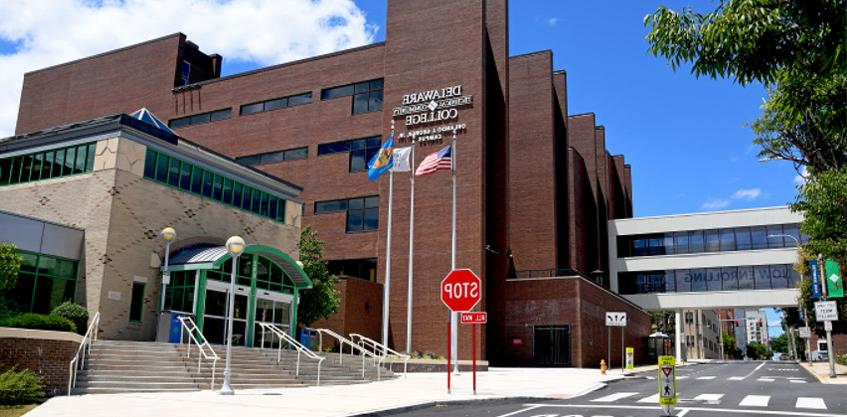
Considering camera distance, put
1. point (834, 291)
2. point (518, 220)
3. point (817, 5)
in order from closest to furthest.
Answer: point (817, 5)
point (834, 291)
point (518, 220)

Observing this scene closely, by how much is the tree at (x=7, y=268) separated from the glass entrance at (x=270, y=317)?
9.40 metres

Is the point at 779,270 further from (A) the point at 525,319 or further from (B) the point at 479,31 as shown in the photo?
(B) the point at 479,31

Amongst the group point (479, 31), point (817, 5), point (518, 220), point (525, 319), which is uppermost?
point (479, 31)

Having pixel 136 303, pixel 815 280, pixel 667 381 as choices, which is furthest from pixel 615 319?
pixel 667 381

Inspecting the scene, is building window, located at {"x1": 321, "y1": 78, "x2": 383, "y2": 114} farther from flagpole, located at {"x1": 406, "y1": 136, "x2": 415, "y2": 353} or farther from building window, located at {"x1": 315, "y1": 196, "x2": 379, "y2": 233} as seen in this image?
flagpole, located at {"x1": 406, "y1": 136, "x2": 415, "y2": 353}

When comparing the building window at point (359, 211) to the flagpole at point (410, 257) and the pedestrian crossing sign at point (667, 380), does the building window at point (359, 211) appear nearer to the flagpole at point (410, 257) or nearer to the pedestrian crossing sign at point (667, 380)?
the flagpole at point (410, 257)

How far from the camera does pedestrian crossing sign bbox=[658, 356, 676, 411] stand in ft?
40.9

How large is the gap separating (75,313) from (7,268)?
288cm

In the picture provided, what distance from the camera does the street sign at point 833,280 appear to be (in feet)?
104

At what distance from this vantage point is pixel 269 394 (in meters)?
18.7

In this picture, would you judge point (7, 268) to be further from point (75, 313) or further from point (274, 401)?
point (274, 401)

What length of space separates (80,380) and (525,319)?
29.8 metres

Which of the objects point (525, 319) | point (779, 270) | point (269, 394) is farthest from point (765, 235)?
point (269, 394)

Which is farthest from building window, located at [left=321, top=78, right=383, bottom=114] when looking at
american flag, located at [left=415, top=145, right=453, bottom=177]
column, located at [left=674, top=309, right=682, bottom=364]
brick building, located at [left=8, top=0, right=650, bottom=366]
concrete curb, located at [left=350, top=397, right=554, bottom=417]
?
column, located at [left=674, top=309, right=682, bottom=364]
